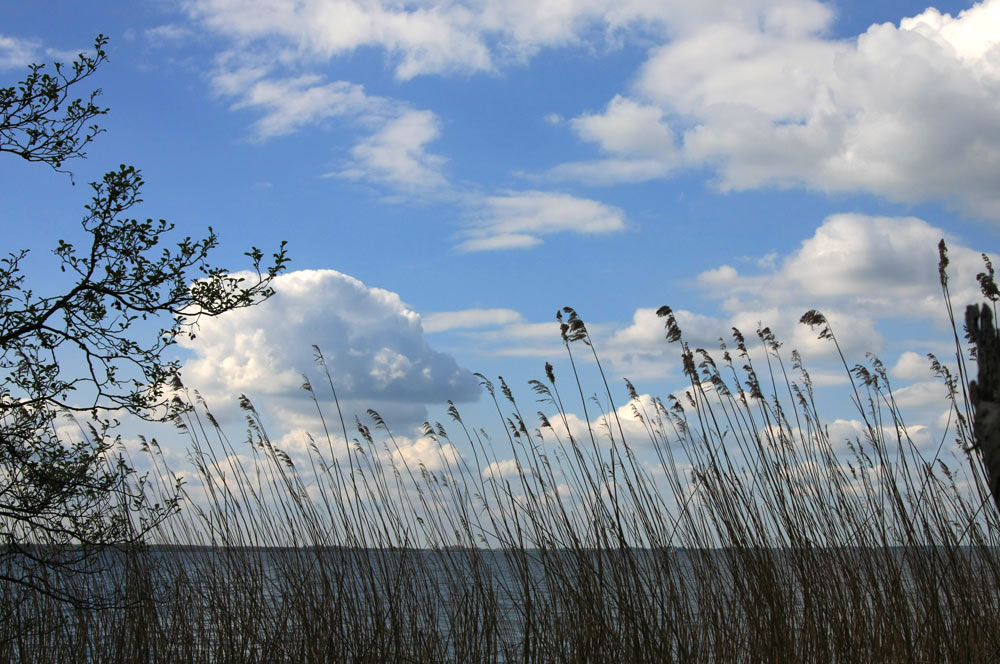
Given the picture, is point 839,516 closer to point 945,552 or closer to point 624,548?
point 945,552

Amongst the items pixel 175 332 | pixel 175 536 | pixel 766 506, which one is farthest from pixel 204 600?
pixel 766 506

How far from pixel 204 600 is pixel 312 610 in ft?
2.85

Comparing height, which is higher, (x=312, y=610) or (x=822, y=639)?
(x=312, y=610)

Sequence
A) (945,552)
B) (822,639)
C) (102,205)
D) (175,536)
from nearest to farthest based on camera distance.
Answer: (102,205) < (822,639) < (945,552) < (175,536)

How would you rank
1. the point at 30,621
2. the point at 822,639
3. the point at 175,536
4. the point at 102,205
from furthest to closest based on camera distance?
the point at 175,536 → the point at 30,621 → the point at 822,639 → the point at 102,205

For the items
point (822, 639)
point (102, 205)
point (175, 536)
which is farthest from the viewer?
point (175, 536)

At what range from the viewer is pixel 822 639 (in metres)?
3.56

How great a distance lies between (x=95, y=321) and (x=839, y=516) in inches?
150

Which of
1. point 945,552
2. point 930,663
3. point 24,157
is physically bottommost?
point 930,663

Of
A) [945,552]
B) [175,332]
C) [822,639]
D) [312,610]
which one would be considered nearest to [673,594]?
[822,639]

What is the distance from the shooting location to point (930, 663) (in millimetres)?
3527

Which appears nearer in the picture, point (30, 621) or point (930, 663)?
point (930, 663)

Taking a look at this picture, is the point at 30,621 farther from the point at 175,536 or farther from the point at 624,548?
the point at 624,548

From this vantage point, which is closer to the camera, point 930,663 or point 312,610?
point 930,663
